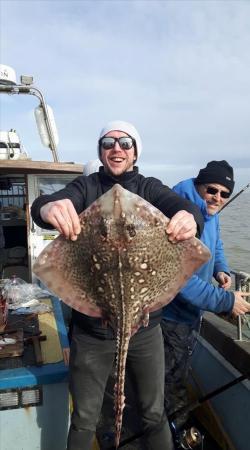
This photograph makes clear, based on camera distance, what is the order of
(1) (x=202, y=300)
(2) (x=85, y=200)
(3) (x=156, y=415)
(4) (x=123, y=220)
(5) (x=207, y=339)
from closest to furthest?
(4) (x=123, y=220) < (2) (x=85, y=200) < (3) (x=156, y=415) < (1) (x=202, y=300) < (5) (x=207, y=339)

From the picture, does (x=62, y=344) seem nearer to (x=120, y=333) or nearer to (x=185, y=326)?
(x=185, y=326)

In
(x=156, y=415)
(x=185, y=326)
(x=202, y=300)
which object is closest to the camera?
(x=156, y=415)

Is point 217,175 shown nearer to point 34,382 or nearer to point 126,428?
point 34,382

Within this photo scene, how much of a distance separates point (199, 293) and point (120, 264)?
1.26 meters

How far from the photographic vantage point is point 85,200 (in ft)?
8.25

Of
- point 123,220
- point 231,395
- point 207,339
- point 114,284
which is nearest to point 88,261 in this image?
point 114,284

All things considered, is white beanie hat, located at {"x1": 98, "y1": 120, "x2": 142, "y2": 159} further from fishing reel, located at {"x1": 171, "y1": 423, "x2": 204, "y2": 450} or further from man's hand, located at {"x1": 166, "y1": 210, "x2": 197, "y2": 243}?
fishing reel, located at {"x1": 171, "y1": 423, "x2": 204, "y2": 450}

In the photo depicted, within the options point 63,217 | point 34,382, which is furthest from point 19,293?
point 63,217

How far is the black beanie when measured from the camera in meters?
3.23

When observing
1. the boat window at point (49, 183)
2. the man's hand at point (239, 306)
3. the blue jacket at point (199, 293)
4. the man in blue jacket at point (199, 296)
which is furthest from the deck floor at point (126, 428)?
the boat window at point (49, 183)

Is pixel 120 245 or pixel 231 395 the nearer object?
pixel 120 245

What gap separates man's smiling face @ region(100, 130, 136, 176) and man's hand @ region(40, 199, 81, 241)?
1.85 feet

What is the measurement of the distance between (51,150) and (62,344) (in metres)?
4.97

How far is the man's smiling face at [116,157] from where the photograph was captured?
8.16ft
